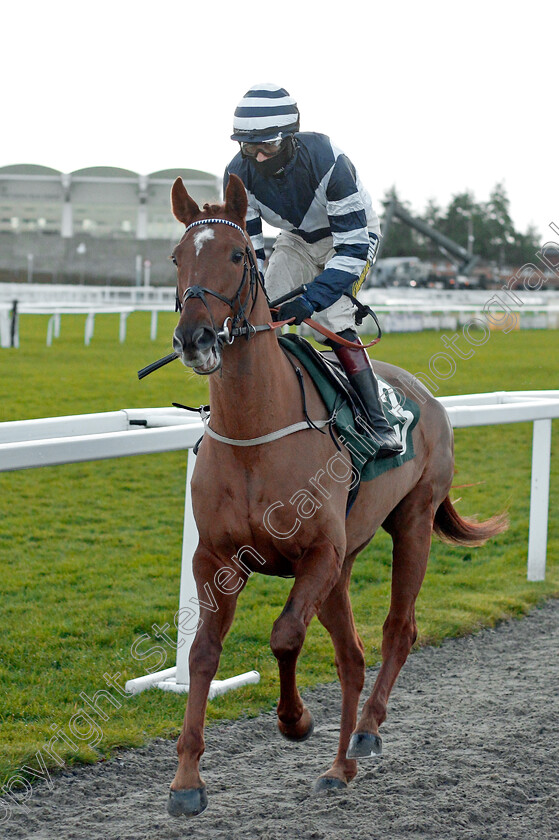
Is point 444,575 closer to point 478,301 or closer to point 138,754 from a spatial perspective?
point 138,754

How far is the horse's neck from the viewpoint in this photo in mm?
2703

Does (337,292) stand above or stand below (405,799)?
above

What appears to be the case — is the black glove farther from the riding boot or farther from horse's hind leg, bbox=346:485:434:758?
horse's hind leg, bbox=346:485:434:758

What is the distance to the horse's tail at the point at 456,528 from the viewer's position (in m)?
4.20

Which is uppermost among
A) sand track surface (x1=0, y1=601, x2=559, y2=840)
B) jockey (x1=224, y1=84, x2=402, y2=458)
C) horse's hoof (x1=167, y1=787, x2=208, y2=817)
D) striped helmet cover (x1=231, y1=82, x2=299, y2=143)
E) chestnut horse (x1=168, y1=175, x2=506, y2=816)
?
striped helmet cover (x1=231, y1=82, x2=299, y2=143)

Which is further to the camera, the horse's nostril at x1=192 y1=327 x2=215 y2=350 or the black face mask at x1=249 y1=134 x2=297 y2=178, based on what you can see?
the black face mask at x1=249 y1=134 x2=297 y2=178

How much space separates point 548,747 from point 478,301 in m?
30.2

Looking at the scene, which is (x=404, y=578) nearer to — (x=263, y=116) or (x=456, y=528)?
(x=456, y=528)

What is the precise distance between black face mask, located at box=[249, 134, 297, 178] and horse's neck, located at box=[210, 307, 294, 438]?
57cm

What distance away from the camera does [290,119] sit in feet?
9.82

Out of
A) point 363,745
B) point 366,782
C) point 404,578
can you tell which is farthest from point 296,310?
point 366,782

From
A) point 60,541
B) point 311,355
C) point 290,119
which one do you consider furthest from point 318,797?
Result: point 60,541

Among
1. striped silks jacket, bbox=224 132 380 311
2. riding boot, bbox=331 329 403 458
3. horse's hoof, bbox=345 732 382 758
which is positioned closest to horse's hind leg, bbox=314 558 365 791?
horse's hoof, bbox=345 732 382 758

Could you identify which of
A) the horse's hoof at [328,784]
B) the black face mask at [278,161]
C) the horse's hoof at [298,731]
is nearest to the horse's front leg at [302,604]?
the horse's hoof at [298,731]
